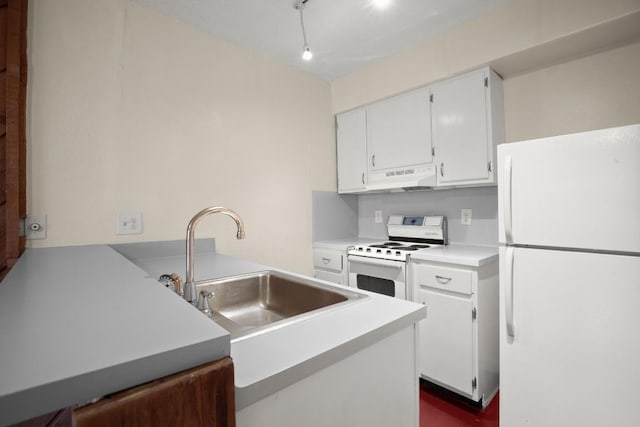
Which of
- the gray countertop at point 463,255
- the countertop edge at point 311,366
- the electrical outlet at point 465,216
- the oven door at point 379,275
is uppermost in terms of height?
the electrical outlet at point 465,216

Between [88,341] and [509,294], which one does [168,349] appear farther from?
[509,294]

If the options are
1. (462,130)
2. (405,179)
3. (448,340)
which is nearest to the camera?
(448,340)

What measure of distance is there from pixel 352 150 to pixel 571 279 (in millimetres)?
1976

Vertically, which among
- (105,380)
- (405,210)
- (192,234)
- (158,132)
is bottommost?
(105,380)

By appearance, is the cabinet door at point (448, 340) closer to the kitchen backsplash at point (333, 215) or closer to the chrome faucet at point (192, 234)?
the kitchen backsplash at point (333, 215)

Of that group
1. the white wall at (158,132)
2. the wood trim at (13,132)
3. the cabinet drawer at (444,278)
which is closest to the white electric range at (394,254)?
the cabinet drawer at (444,278)

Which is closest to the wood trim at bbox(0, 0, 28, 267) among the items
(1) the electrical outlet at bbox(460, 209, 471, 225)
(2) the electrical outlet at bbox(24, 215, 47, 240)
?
(2) the electrical outlet at bbox(24, 215, 47, 240)

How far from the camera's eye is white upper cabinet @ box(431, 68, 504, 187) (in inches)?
80.2

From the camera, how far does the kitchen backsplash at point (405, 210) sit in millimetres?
2330

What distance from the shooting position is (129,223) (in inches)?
70.2

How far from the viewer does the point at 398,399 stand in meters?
0.83

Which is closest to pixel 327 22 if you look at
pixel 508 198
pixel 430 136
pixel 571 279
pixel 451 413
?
pixel 430 136

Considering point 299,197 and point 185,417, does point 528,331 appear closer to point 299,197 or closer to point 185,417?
point 185,417

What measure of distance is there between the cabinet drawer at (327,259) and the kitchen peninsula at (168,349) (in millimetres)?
1581
